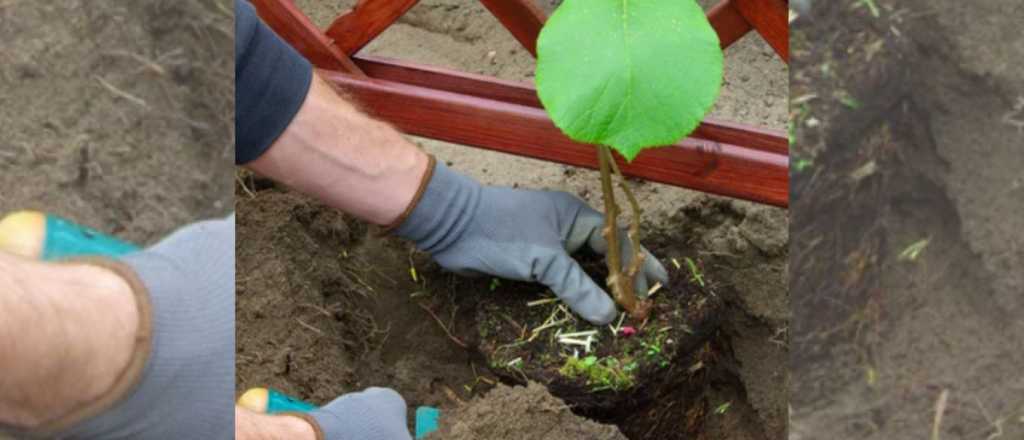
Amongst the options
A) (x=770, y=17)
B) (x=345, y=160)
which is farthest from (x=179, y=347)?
(x=770, y=17)

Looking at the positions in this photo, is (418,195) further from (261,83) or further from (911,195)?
(911,195)

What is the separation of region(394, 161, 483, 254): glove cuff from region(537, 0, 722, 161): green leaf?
49cm

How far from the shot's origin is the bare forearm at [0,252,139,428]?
902 mm

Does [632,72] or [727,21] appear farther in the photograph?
[727,21]

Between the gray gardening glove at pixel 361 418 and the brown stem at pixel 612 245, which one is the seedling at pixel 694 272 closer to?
the brown stem at pixel 612 245

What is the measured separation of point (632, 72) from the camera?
1473mm

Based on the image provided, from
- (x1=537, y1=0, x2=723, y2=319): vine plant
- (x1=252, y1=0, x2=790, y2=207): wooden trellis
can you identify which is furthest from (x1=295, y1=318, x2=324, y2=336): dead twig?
(x1=537, y1=0, x2=723, y2=319): vine plant

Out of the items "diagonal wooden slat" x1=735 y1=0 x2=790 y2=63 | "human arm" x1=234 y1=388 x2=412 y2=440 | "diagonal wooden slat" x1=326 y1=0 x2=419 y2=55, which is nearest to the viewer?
"human arm" x1=234 y1=388 x2=412 y2=440

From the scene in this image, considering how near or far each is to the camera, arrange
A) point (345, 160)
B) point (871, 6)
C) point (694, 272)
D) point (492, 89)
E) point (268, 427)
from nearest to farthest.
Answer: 1. point (871, 6)
2. point (268, 427)
3. point (345, 160)
4. point (694, 272)
5. point (492, 89)

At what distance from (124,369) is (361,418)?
2.92 ft

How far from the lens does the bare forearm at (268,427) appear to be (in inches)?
62.4

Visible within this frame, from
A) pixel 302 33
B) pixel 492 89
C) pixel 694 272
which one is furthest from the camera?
pixel 302 33

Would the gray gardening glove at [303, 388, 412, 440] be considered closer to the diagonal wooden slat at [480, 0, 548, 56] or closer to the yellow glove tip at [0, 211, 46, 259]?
the diagonal wooden slat at [480, 0, 548, 56]

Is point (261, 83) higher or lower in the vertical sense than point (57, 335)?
lower
